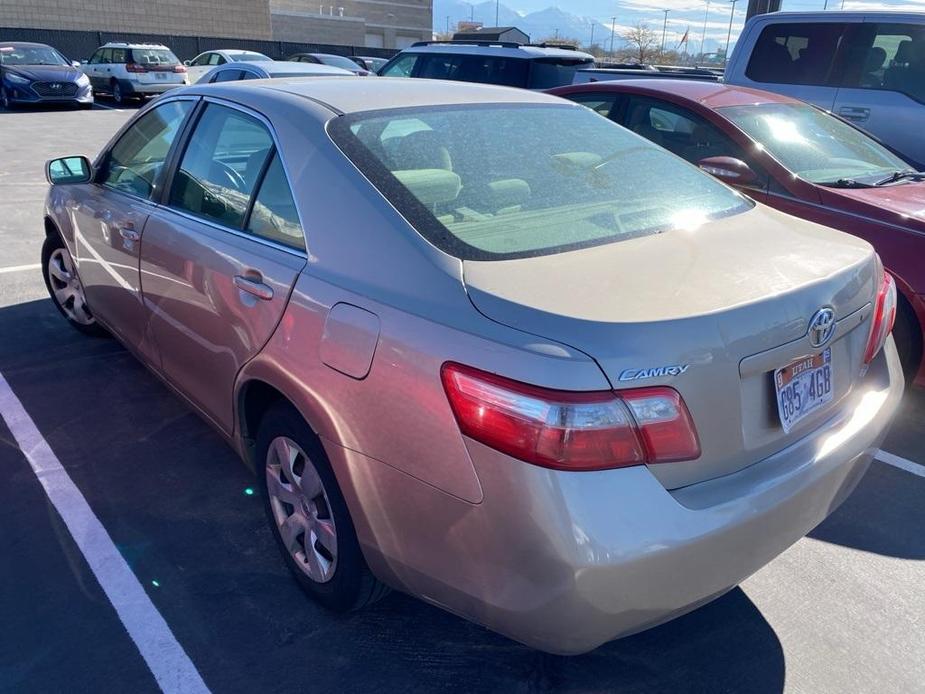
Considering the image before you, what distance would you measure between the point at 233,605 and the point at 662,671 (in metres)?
1.46

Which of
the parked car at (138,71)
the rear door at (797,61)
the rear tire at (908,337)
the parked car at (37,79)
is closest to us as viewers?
the rear tire at (908,337)

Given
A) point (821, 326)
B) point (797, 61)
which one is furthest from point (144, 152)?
point (797, 61)

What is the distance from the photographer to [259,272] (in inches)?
104

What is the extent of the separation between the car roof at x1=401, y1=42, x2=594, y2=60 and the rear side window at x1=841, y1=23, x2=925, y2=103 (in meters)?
4.03

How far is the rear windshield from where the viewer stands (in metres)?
21.4

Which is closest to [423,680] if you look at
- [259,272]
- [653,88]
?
[259,272]

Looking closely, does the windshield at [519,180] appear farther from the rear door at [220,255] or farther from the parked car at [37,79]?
the parked car at [37,79]

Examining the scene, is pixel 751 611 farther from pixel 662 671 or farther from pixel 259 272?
pixel 259 272

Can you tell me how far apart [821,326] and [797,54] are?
6068mm

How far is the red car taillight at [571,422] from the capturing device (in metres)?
1.84

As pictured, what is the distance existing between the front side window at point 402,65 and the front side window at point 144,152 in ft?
23.2

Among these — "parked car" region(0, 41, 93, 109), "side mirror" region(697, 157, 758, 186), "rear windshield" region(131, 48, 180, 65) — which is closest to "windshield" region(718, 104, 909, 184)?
"side mirror" region(697, 157, 758, 186)

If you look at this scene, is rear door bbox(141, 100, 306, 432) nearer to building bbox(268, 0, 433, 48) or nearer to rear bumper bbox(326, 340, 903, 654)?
rear bumper bbox(326, 340, 903, 654)

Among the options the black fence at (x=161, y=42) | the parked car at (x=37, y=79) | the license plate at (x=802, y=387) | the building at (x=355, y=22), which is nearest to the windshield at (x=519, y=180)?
the license plate at (x=802, y=387)
